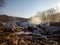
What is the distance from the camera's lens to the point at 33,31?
11.3 feet

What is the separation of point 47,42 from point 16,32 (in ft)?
2.36

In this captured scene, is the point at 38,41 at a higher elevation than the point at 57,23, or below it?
below

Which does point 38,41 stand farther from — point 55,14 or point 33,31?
point 55,14

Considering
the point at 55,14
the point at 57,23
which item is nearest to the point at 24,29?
the point at 57,23

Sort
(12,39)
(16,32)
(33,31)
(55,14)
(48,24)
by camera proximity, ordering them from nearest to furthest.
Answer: (12,39) < (16,32) < (33,31) < (48,24) < (55,14)

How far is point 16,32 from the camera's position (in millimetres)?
3131

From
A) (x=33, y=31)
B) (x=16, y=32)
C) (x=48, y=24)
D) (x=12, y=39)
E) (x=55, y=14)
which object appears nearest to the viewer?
(x=12, y=39)

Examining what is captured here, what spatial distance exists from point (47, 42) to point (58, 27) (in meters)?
Result: 0.72

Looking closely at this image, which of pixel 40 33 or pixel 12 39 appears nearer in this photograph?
pixel 12 39

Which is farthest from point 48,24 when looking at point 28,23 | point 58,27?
point 28,23

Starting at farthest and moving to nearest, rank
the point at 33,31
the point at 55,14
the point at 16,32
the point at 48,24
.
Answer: the point at 55,14
the point at 48,24
the point at 33,31
the point at 16,32

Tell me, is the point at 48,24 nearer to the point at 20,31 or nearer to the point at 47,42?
the point at 47,42

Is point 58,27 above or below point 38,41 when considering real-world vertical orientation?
above

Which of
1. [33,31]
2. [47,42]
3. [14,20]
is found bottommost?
[47,42]
